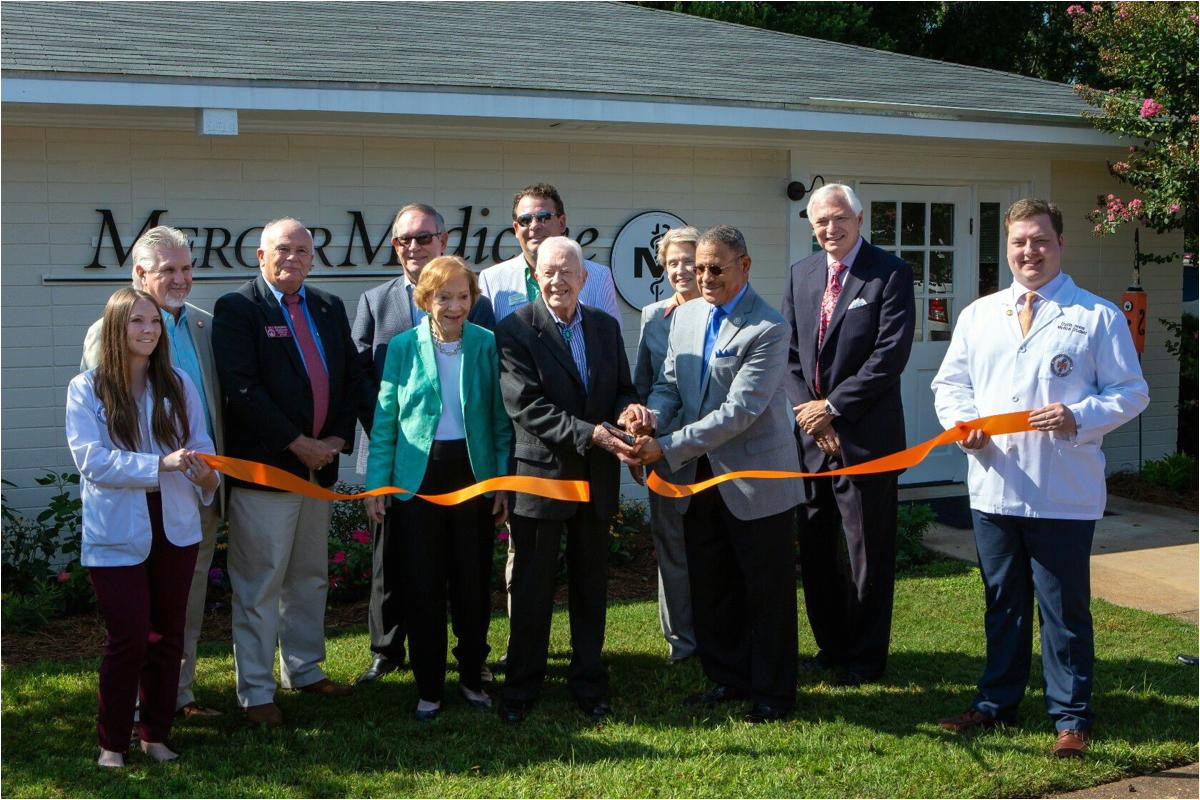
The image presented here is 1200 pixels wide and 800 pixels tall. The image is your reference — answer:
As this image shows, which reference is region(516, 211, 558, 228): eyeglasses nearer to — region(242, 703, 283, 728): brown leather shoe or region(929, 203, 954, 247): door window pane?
region(242, 703, 283, 728): brown leather shoe

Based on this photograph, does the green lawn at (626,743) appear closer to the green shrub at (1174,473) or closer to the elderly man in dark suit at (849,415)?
the elderly man in dark suit at (849,415)

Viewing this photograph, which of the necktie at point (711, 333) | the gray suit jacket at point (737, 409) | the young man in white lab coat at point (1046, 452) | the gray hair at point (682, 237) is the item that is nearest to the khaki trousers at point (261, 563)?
the gray suit jacket at point (737, 409)

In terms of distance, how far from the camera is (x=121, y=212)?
25.2 ft

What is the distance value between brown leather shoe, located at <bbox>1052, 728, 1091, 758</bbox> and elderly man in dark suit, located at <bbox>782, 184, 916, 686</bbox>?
1052 millimetres

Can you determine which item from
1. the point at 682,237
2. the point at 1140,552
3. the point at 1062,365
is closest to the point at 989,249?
the point at 1140,552

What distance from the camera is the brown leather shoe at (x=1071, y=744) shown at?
4598 mm

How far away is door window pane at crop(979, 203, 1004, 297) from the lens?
10367 mm

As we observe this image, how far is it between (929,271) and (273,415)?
22.4ft

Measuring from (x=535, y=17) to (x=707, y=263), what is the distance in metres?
7.44

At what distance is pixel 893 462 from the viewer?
5352 mm

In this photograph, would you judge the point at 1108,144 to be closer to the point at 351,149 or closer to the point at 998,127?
the point at 998,127

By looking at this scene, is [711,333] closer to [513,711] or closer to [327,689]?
[513,711]

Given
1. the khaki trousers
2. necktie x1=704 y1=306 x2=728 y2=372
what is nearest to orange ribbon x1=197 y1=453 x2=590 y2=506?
the khaki trousers

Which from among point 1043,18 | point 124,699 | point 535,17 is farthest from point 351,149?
point 1043,18
